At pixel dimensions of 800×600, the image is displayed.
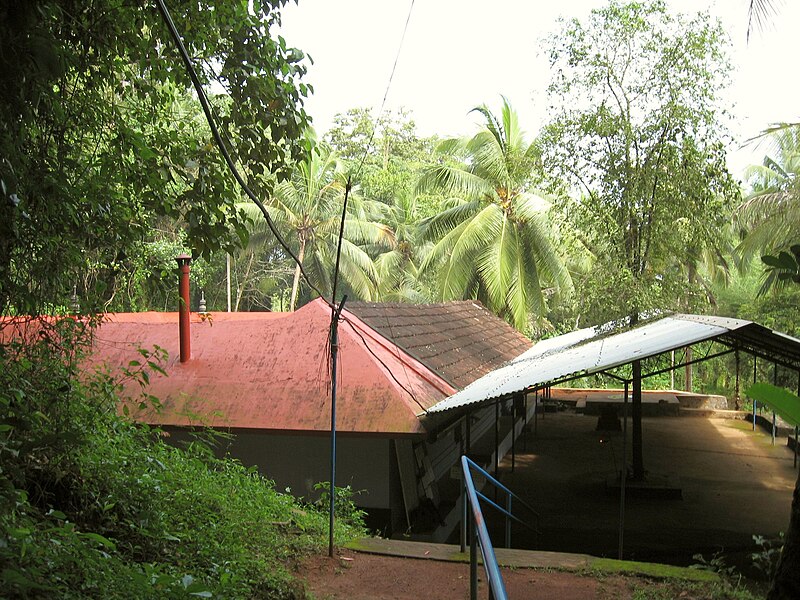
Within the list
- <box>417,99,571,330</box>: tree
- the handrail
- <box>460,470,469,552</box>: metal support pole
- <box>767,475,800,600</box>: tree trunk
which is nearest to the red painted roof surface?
<box>460,470,469,552</box>: metal support pole

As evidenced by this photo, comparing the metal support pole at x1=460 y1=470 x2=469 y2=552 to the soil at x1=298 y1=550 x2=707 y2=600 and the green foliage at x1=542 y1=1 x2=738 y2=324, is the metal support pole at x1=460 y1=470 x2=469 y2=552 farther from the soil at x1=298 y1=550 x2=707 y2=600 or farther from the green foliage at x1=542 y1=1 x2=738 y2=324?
the green foliage at x1=542 y1=1 x2=738 y2=324

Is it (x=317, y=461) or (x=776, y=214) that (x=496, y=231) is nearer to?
(x=776, y=214)

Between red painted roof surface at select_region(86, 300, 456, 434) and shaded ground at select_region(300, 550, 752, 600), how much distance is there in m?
1.91

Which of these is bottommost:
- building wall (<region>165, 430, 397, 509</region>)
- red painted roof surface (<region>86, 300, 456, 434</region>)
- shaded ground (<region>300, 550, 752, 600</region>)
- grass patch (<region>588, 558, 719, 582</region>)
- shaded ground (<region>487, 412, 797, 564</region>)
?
shaded ground (<region>487, 412, 797, 564</region>)

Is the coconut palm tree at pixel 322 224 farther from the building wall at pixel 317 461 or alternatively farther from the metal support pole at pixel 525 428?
the building wall at pixel 317 461

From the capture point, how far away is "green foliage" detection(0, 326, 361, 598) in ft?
11.3

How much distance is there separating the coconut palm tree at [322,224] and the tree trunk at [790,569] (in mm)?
23277

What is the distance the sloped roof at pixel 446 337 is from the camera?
1063 cm

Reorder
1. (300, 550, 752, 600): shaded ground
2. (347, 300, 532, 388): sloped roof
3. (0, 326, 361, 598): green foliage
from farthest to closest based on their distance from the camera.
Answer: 1. (347, 300, 532, 388): sloped roof
2. (300, 550, 752, 600): shaded ground
3. (0, 326, 361, 598): green foliage

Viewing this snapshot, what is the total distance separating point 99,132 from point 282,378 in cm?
434

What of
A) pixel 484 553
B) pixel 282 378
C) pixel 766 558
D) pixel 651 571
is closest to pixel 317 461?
pixel 282 378

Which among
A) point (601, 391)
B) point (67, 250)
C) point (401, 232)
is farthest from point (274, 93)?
point (401, 232)

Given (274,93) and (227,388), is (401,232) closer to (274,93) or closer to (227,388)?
(227,388)

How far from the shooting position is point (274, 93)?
19.2ft
